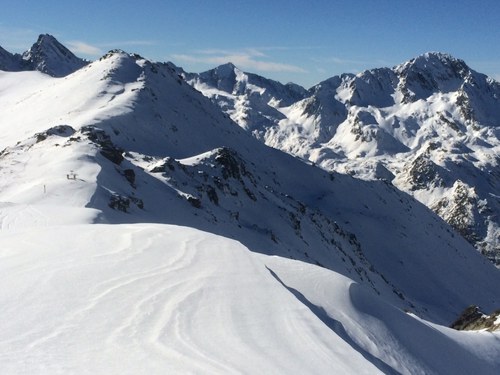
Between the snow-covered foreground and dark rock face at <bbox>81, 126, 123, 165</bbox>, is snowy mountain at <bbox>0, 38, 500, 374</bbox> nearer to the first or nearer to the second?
the snow-covered foreground

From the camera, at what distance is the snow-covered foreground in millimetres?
5469

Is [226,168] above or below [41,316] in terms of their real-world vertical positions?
above

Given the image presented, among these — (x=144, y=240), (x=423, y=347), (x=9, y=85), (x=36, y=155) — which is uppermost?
(x=9, y=85)

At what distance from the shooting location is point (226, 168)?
5391cm

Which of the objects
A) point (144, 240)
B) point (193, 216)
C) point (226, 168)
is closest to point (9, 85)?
point (226, 168)

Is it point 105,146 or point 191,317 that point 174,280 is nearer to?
point 191,317

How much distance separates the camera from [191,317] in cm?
659

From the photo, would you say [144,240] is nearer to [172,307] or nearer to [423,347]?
[172,307]

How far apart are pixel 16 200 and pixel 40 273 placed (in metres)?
20.3

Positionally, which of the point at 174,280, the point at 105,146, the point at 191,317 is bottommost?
the point at 191,317

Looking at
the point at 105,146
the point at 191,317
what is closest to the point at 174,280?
the point at 191,317

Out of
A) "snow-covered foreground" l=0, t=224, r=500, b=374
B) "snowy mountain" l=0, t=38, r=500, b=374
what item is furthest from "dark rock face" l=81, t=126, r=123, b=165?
"snow-covered foreground" l=0, t=224, r=500, b=374

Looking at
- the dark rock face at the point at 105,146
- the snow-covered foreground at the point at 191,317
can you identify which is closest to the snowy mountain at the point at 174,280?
the snow-covered foreground at the point at 191,317

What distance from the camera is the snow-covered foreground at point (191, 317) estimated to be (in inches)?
215
